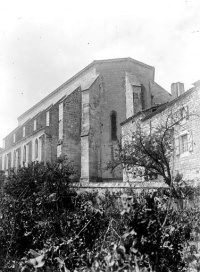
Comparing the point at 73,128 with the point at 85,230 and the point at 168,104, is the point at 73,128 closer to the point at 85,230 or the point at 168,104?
the point at 168,104

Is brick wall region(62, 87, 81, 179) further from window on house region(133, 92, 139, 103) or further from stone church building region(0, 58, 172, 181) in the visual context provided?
window on house region(133, 92, 139, 103)

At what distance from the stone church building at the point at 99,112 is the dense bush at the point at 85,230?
58.2 ft

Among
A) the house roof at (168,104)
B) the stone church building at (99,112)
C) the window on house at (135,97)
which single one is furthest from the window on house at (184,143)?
the window on house at (135,97)

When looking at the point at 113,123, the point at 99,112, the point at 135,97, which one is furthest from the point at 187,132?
the point at 113,123

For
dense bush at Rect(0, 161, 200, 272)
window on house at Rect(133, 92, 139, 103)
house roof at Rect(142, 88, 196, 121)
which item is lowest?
dense bush at Rect(0, 161, 200, 272)

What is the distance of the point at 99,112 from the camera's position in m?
27.2

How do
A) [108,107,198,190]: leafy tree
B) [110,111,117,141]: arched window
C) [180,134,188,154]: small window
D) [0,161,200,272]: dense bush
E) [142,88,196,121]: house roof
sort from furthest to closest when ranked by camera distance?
A: [110,111,117,141]: arched window
[180,134,188,154]: small window
[142,88,196,121]: house roof
[108,107,198,190]: leafy tree
[0,161,200,272]: dense bush

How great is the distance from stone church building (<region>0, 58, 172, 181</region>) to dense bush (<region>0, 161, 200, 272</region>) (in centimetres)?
1775

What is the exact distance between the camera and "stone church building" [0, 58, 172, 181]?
2559cm

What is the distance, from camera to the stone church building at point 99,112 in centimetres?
2559

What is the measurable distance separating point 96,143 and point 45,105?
1798 cm

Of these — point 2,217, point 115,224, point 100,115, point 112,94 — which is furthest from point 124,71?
point 115,224

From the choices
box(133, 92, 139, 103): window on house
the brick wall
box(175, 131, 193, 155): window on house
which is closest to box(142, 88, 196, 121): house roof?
box(175, 131, 193, 155): window on house

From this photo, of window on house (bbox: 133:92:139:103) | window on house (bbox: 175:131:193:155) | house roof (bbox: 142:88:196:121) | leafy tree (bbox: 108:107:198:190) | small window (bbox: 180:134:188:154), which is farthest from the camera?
window on house (bbox: 133:92:139:103)
